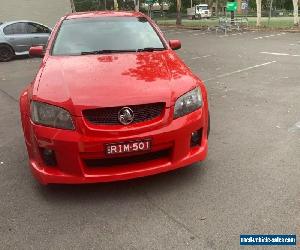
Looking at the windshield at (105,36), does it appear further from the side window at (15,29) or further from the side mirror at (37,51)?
the side window at (15,29)

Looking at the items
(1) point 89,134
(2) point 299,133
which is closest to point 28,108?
(1) point 89,134

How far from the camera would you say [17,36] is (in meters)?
14.8

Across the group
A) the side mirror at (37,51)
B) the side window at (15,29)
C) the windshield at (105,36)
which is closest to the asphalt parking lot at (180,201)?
the side mirror at (37,51)

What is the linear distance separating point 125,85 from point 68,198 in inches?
46.3

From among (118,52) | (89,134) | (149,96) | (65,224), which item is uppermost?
(118,52)

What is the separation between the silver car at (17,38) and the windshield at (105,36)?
33.5ft

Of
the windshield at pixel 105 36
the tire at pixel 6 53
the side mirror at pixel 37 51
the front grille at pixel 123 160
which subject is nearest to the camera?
the front grille at pixel 123 160

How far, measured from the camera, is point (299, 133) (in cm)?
519

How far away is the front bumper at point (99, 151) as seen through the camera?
333 cm

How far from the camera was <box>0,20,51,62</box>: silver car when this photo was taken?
1466 centimetres

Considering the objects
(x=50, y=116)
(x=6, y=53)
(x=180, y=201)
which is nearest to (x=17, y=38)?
(x=6, y=53)

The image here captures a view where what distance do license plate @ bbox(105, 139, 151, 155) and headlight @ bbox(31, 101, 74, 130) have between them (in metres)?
0.38

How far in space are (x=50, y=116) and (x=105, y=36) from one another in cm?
191

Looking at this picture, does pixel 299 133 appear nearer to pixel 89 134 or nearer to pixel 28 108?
pixel 89 134
